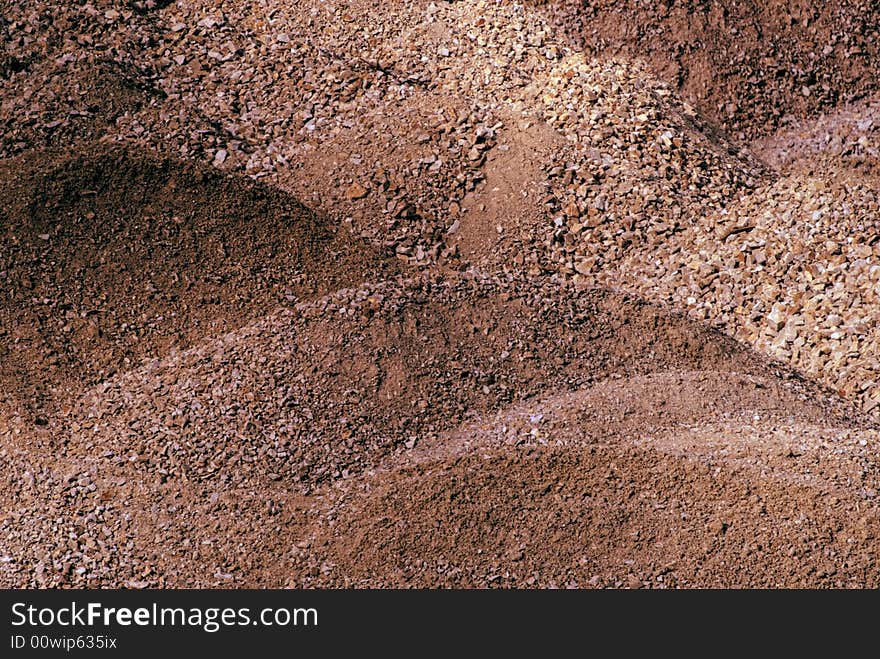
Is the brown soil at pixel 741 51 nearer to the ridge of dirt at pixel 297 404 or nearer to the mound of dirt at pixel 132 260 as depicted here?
the ridge of dirt at pixel 297 404

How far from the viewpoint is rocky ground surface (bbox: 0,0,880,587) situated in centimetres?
668

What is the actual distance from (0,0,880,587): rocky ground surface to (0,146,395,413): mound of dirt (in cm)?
3

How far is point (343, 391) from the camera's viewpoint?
759 cm

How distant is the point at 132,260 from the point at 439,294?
251cm

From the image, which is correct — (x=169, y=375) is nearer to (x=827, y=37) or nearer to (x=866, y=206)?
(x=866, y=206)

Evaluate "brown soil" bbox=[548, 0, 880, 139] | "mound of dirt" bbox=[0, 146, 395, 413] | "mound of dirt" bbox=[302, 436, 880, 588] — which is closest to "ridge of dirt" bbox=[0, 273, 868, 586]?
"mound of dirt" bbox=[0, 146, 395, 413]

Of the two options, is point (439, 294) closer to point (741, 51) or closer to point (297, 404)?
point (297, 404)

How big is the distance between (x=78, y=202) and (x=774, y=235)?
5880 millimetres

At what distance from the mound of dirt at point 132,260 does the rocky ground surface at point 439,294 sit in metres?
0.03

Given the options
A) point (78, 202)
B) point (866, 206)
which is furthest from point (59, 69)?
point (866, 206)

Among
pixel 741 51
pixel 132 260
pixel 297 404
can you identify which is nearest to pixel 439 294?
pixel 297 404

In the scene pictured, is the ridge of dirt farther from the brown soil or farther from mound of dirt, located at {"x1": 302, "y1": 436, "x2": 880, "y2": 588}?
the brown soil

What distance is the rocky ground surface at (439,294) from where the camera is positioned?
668cm

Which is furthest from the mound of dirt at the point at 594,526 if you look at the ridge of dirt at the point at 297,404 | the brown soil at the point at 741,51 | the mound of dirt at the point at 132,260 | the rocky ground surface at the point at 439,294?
the brown soil at the point at 741,51
